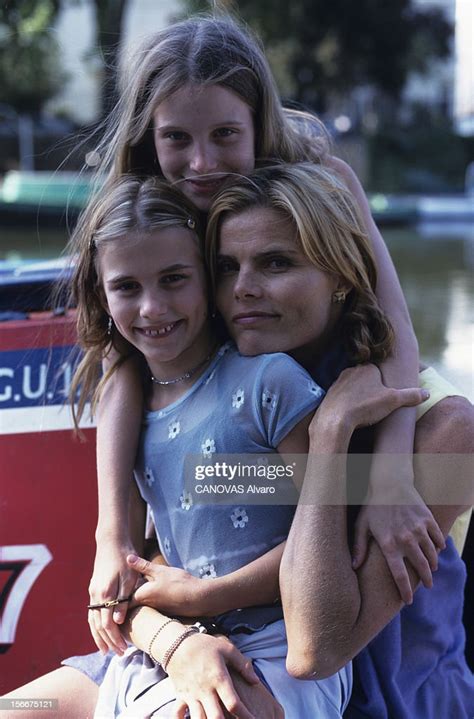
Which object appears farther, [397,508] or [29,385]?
[29,385]

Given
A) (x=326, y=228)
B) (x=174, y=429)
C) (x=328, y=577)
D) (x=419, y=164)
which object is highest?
(x=326, y=228)

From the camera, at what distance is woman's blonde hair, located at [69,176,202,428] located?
1351 millimetres

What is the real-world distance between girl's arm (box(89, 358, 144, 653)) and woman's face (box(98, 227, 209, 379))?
12 centimetres

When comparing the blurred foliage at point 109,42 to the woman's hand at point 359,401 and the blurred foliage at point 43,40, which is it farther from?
the woman's hand at point 359,401

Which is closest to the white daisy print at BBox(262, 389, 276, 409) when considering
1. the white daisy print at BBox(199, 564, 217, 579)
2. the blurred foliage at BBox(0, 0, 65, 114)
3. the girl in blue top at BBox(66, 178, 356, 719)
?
the girl in blue top at BBox(66, 178, 356, 719)

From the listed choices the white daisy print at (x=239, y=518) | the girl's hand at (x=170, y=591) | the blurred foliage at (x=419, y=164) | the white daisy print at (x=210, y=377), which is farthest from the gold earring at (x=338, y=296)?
the blurred foliage at (x=419, y=164)

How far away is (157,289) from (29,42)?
788mm

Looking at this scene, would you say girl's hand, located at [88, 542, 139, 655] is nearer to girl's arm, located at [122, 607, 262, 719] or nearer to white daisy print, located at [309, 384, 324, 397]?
girl's arm, located at [122, 607, 262, 719]

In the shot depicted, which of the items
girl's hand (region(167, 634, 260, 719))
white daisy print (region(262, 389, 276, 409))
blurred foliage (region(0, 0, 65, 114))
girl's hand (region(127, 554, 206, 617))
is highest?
blurred foliage (region(0, 0, 65, 114))

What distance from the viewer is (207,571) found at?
129 cm

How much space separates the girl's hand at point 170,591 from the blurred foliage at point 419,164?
219 inches

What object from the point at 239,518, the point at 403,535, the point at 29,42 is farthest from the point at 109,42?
the point at 403,535

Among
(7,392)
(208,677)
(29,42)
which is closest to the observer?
(208,677)

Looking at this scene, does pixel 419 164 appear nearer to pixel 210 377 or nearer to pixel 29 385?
pixel 29 385
